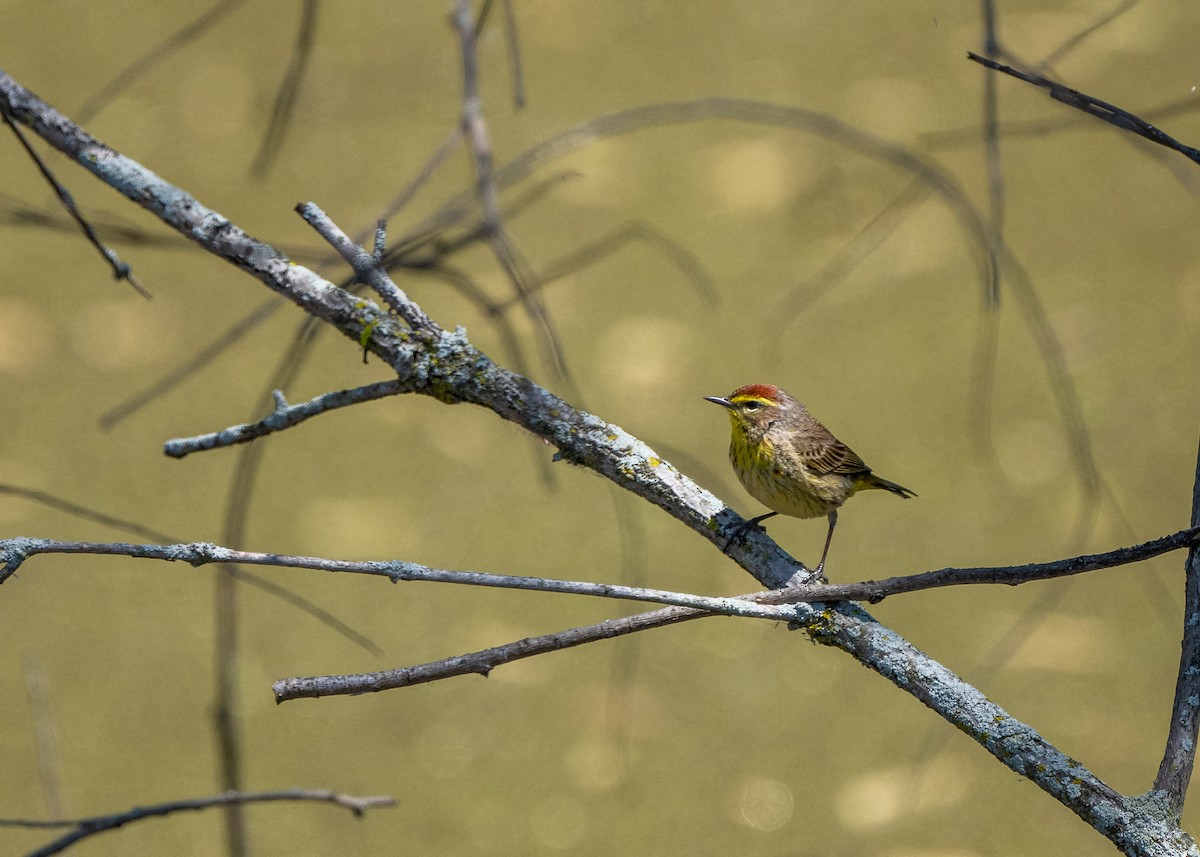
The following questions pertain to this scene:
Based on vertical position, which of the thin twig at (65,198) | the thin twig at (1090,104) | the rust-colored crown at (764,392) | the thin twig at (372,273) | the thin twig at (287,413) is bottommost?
the thin twig at (1090,104)

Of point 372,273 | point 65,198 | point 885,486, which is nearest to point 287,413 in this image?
point 372,273

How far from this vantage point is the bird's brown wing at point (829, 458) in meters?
1.36

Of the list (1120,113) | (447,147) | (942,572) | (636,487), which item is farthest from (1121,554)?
(447,147)

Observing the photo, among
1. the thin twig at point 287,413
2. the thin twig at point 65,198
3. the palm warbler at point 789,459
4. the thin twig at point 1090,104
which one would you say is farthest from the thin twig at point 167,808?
the palm warbler at point 789,459

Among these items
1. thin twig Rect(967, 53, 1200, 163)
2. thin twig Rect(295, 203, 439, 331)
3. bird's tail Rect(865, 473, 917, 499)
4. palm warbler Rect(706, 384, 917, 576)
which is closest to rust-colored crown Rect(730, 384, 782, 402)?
palm warbler Rect(706, 384, 917, 576)

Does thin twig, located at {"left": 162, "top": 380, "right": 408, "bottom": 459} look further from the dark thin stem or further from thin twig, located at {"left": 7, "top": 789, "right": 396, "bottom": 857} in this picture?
the dark thin stem

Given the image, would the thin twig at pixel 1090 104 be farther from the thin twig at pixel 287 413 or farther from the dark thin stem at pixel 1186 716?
the thin twig at pixel 287 413

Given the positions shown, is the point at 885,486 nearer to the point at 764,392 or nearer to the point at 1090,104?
the point at 764,392

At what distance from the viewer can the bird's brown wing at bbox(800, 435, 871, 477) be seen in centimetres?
136

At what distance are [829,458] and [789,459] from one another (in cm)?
6

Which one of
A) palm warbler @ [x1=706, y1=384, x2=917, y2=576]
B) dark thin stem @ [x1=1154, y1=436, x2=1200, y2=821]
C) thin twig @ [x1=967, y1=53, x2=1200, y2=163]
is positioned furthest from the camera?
palm warbler @ [x1=706, y1=384, x2=917, y2=576]

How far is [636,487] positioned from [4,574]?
0.47 meters

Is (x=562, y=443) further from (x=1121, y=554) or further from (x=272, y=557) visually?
(x=1121, y=554)

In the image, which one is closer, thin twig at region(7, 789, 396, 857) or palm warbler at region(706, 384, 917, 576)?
thin twig at region(7, 789, 396, 857)
